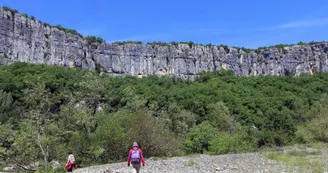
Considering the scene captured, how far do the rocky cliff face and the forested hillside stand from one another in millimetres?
10178

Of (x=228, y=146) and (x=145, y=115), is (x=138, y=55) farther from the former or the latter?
(x=145, y=115)

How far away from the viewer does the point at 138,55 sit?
105 m

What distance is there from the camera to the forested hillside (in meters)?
29.8

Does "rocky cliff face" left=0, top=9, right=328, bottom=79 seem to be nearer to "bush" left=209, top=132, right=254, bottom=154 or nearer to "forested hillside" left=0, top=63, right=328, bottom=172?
"forested hillside" left=0, top=63, right=328, bottom=172

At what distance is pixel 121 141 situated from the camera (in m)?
31.9

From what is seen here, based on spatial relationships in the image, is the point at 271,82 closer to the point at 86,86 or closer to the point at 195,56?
the point at 195,56

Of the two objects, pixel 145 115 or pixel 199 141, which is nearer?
pixel 145 115

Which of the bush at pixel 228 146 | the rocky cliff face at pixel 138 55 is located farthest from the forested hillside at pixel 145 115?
the rocky cliff face at pixel 138 55

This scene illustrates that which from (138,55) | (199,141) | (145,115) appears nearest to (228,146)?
(199,141)

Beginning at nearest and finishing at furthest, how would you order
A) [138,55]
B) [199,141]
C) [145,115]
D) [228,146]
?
[145,115]
[228,146]
[199,141]
[138,55]

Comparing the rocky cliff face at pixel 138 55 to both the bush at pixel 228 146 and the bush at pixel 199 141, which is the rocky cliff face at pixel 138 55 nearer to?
the bush at pixel 199 141

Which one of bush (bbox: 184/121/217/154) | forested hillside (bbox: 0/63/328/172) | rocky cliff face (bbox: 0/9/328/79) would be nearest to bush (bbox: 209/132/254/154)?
forested hillside (bbox: 0/63/328/172)

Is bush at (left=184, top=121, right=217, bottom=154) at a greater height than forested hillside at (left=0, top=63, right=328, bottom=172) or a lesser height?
lesser

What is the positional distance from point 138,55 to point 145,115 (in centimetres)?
7231
